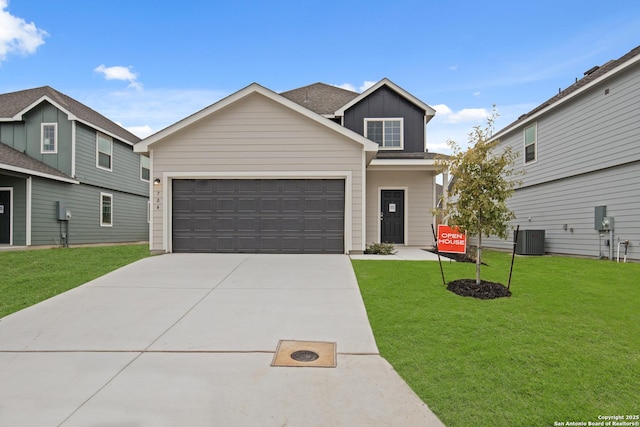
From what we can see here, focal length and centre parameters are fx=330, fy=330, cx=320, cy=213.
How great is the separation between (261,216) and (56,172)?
1053 cm

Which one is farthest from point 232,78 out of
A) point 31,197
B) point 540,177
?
point 540,177

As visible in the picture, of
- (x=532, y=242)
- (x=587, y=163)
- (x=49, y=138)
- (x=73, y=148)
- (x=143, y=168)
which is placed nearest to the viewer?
(x=587, y=163)

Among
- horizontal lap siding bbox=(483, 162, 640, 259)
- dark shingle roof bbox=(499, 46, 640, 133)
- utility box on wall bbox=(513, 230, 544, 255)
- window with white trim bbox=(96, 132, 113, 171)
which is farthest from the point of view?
window with white trim bbox=(96, 132, 113, 171)

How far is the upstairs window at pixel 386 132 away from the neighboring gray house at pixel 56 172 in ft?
40.9

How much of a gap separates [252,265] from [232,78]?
1473 cm

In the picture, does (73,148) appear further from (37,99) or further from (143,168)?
(143,168)

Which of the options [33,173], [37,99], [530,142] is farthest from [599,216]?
[37,99]

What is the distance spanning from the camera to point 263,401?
2709 millimetres

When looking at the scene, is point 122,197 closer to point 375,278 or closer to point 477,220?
point 375,278

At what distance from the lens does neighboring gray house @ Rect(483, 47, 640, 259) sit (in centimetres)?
952

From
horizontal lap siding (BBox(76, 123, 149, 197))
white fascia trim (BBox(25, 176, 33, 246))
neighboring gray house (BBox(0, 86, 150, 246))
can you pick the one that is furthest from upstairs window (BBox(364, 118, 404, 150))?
white fascia trim (BBox(25, 176, 33, 246))

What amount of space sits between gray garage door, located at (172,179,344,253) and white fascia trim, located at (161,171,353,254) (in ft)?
0.43

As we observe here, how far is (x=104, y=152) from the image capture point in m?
16.5

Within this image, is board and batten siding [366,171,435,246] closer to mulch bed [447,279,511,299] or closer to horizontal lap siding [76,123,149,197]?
mulch bed [447,279,511,299]
